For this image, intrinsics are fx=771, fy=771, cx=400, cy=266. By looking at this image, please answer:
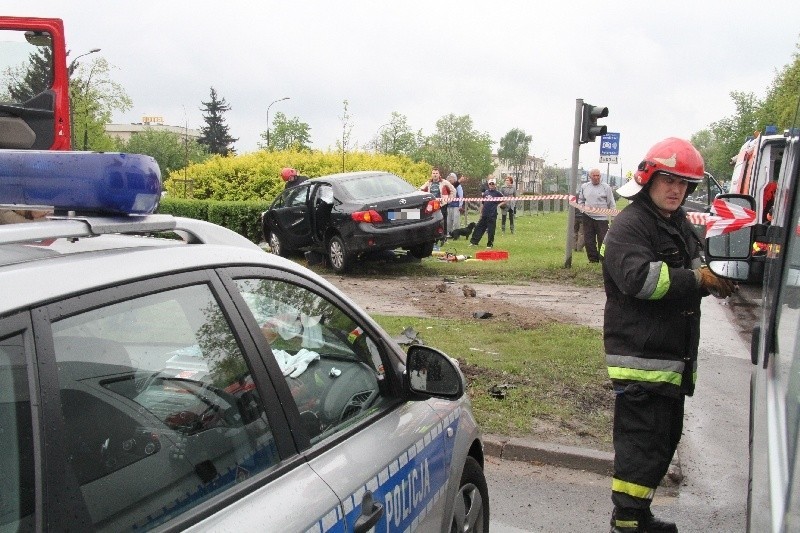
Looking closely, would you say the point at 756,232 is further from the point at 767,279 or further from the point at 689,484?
the point at 689,484

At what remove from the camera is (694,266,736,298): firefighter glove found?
3434 millimetres

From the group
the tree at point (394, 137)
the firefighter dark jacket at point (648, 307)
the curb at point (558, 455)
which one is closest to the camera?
the firefighter dark jacket at point (648, 307)

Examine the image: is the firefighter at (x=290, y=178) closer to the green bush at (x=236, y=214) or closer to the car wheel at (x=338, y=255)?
the green bush at (x=236, y=214)

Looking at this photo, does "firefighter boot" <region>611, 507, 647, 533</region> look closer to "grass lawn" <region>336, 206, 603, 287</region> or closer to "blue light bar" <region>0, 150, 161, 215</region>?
"blue light bar" <region>0, 150, 161, 215</region>

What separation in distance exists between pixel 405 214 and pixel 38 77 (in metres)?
6.92

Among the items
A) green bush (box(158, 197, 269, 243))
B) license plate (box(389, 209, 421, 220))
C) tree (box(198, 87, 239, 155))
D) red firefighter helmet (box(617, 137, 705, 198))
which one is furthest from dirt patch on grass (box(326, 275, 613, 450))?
tree (box(198, 87, 239, 155))

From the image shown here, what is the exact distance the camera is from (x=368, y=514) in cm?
217

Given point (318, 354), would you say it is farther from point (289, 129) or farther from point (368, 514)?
point (289, 129)

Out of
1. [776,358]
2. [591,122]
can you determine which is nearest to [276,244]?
[591,122]

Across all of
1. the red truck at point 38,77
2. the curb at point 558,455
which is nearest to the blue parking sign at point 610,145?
the red truck at point 38,77

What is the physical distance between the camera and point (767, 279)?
3.59 metres

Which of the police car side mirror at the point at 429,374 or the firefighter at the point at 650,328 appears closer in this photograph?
the police car side mirror at the point at 429,374

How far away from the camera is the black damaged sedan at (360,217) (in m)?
12.6

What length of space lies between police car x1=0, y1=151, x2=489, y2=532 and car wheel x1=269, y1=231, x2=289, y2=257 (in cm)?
1255
